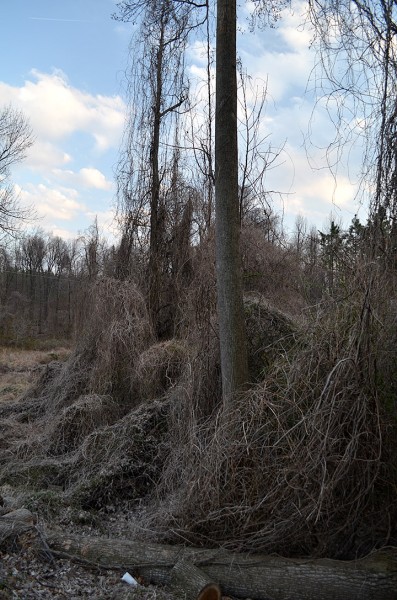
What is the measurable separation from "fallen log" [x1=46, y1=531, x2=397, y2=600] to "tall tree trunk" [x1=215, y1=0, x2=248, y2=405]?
5.62 feet

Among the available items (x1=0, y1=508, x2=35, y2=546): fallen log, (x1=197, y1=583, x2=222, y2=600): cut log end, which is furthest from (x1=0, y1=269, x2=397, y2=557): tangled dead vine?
(x1=0, y1=508, x2=35, y2=546): fallen log

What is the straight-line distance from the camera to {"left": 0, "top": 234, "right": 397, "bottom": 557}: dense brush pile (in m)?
4.27

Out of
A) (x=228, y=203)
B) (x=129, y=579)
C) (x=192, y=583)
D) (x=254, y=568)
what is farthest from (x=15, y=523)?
(x=228, y=203)

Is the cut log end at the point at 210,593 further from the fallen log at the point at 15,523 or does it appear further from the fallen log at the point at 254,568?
the fallen log at the point at 15,523

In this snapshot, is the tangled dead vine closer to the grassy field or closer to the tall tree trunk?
the tall tree trunk

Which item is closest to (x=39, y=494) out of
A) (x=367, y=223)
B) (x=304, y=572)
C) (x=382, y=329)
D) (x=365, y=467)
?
(x=304, y=572)

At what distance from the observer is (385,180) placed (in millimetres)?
4652

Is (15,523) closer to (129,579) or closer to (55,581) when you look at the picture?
(55,581)

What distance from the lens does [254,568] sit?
13.5ft

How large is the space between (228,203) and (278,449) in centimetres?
253

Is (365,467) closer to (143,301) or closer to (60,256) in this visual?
(143,301)

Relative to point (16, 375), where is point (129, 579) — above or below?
below

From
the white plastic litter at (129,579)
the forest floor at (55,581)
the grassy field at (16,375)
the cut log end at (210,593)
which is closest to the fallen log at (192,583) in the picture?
the cut log end at (210,593)

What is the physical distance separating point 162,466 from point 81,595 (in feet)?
8.48
